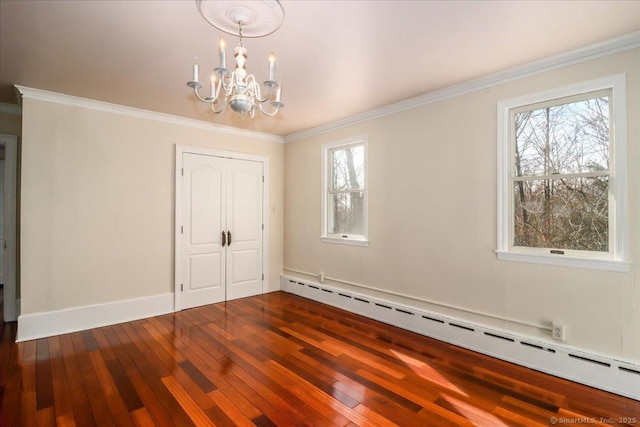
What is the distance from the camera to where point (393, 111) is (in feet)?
12.8

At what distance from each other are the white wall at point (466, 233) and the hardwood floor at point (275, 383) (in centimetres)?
51

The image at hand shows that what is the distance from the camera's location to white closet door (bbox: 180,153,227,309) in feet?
14.8

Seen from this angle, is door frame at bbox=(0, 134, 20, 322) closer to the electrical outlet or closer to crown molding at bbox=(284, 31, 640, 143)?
crown molding at bbox=(284, 31, 640, 143)

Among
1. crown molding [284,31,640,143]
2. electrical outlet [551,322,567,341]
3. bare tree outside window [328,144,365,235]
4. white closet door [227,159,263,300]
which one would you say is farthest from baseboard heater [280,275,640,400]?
crown molding [284,31,640,143]

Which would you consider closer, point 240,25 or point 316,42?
point 240,25

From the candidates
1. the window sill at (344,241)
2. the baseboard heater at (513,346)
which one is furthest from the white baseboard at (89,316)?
the baseboard heater at (513,346)

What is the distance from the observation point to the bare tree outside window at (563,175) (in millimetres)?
2557

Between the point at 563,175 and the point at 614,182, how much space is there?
0.33m

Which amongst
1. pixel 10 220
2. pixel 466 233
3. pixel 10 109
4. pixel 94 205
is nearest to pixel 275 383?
pixel 466 233

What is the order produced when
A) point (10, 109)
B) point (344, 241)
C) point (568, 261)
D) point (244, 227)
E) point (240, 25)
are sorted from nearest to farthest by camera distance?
1. point (240, 25)
2. point (568, 261)
3. point (10, 109)
4. point (344, 241)
5. point (244, 227)

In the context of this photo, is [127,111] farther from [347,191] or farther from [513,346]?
[513,346]

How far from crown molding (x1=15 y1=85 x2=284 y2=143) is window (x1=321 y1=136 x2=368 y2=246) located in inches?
52.2

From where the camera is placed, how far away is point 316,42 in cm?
248

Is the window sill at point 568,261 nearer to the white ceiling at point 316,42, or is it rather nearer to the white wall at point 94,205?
the white ceiling at point 316,42
